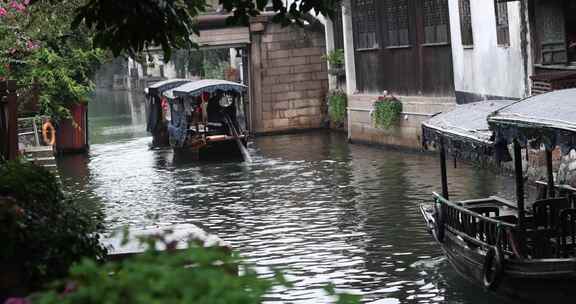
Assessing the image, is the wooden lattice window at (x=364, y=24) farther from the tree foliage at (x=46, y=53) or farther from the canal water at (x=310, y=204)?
the tree foliage at (x=46, y=53)

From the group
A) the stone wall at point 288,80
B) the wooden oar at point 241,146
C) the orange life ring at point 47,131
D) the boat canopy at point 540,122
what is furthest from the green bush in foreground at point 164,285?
the stone wall at point 288,80

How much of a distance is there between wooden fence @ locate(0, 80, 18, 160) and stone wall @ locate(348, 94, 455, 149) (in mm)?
15411

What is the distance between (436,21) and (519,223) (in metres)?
16.4

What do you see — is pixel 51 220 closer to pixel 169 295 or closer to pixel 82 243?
pixel 82 243

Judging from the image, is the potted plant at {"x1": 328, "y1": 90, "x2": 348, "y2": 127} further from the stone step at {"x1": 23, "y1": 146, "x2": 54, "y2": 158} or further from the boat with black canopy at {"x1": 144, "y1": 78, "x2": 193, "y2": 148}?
the stone step at {"x1": 23, "y1": 146, "x2": 54, "y2": 158}

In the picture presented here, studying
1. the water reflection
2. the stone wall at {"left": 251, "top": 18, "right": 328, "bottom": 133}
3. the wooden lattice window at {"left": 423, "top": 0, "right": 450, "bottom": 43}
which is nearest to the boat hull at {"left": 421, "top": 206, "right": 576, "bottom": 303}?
the wooden lattice window at {"left": 423, "top": 0, "right": 450, "bottom": 43}

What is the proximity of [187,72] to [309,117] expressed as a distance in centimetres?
2326

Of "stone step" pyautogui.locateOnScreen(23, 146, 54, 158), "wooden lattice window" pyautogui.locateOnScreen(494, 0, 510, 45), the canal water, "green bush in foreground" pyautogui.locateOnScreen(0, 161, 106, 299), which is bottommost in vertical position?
the canal water

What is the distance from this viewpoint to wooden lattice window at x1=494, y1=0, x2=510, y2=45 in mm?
22719

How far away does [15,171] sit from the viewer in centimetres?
785

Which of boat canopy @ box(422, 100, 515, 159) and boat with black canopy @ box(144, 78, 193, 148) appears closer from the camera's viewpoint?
boat canopy @ box(422, 100, 515, 159)

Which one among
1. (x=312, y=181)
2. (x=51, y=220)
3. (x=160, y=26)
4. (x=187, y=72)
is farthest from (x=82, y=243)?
(x=187, y=72)

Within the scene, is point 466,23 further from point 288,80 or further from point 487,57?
point 288,80

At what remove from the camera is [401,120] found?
96.2 ft
